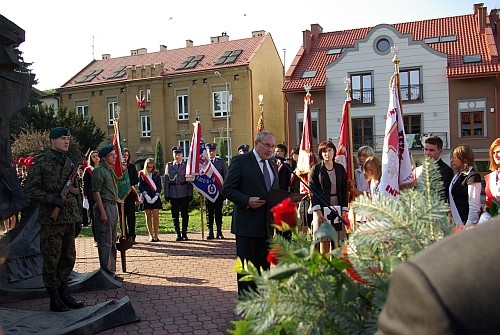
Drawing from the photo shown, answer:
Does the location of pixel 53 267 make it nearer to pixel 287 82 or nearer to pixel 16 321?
pixel 16 321

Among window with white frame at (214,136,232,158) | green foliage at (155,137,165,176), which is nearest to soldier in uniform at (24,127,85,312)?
window with white frame at (214,136,232,158)


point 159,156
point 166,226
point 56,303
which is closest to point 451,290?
point 56,303

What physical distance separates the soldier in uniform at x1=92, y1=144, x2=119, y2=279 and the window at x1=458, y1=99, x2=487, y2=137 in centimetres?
2768

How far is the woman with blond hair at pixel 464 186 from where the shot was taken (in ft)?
18.7

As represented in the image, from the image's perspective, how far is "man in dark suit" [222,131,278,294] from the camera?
552cm

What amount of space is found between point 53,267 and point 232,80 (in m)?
33.9

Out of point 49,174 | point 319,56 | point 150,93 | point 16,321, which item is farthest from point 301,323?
point 150,93

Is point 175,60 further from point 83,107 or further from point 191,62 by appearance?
point 83,107

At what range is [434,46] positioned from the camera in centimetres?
3375

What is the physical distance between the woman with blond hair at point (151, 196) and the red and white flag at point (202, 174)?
92cm

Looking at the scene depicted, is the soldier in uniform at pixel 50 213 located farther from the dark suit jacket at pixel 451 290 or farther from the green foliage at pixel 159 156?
the green foliage at pixel 159 156

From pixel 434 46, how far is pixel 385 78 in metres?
3.85

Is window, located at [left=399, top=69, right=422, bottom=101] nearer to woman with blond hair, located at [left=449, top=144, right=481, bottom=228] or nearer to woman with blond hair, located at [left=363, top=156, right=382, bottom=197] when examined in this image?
woman with blond hair, located at [left=363, top=156, right=382, bottom=197]

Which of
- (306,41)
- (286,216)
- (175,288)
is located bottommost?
(175,288)
